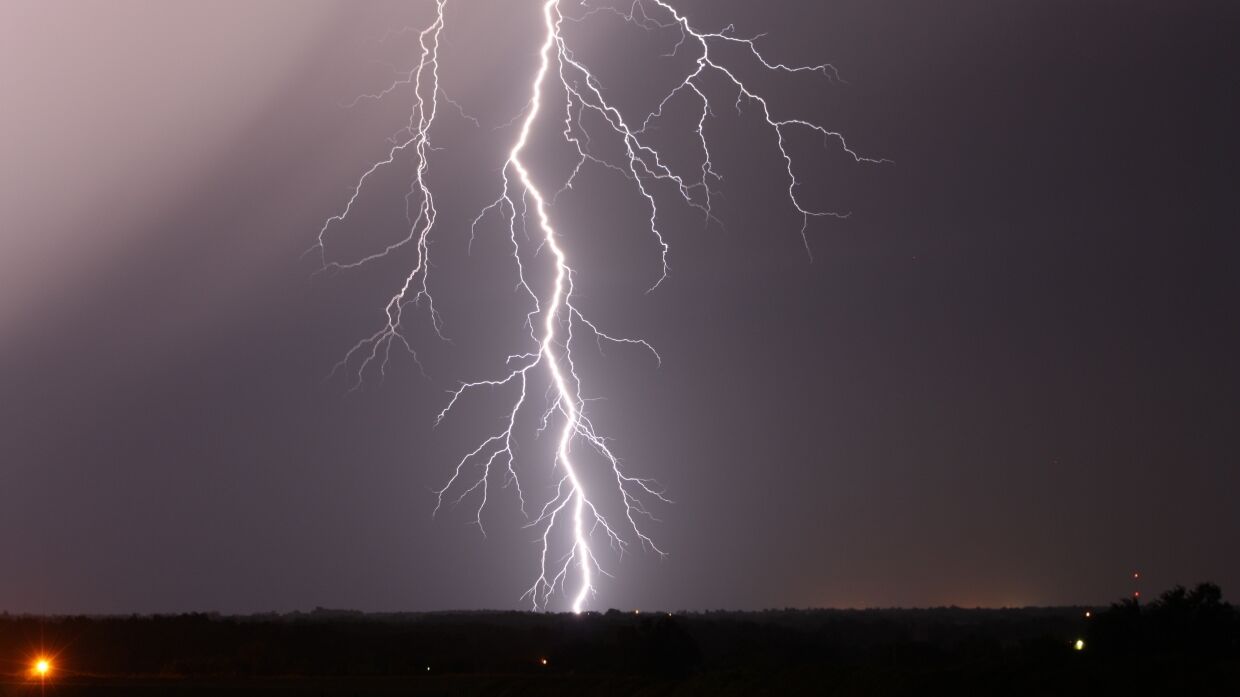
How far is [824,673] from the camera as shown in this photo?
30.2 meters

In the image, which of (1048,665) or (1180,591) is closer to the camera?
(1048,665)

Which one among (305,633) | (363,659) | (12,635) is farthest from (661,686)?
(12,635)

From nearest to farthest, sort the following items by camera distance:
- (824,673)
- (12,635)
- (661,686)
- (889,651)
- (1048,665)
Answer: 1. (1048,665)
2. (824,673)
3. (661,686)
4. (889,651)
5. (12,635)

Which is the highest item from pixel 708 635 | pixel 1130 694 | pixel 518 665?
pixel 708 635

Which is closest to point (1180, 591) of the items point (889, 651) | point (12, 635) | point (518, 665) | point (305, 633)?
point (889, 651)

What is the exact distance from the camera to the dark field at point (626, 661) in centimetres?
2716

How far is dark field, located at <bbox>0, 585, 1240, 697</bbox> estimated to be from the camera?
27156mm

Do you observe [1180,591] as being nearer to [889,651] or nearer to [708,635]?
[889,651]

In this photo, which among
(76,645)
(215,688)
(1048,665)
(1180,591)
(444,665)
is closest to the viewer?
(1048,665)

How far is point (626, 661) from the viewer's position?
38562mm

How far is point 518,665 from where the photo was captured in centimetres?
4544

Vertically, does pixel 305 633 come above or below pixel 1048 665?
above

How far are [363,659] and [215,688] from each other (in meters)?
12.1

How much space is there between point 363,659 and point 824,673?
25.4 meters
